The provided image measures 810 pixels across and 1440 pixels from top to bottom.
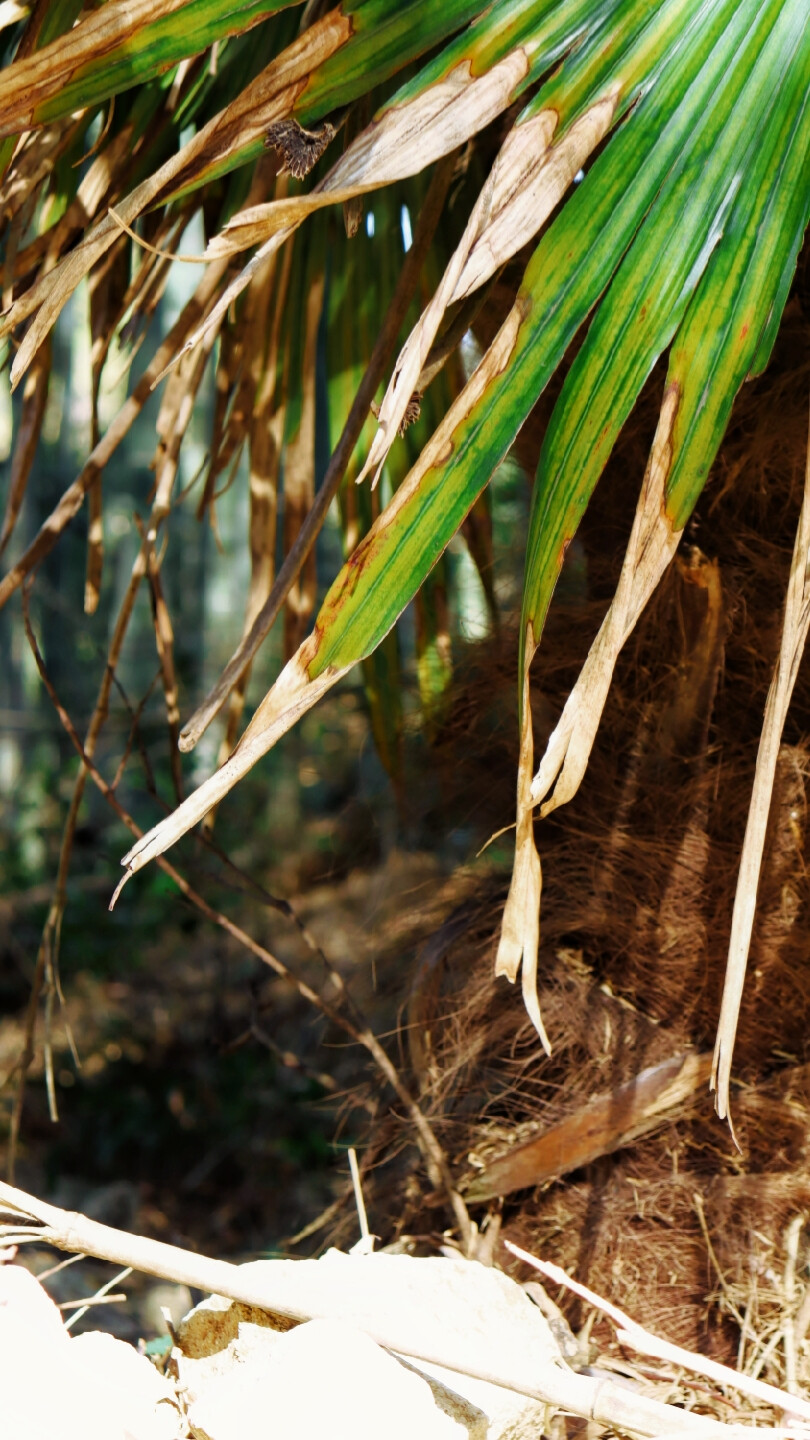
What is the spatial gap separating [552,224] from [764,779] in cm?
31

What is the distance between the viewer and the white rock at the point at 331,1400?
1.83ft

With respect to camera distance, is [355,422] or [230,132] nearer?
[230,132]

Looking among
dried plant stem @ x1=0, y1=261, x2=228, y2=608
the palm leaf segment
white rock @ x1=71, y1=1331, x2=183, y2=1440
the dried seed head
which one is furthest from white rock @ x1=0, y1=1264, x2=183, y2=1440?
the dried seed head

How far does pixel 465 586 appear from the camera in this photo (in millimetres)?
2482

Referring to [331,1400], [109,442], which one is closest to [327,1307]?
[331,1400]

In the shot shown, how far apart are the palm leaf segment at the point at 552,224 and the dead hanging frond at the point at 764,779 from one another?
0.22ft

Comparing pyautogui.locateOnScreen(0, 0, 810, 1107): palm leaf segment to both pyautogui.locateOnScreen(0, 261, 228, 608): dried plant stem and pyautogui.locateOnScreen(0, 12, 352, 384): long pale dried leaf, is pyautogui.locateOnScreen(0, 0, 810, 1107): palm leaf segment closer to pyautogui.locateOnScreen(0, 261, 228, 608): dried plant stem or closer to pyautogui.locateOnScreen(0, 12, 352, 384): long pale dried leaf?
pyautogui.locateOnScreen(0, 12, 352, 384): long pale dried leaf

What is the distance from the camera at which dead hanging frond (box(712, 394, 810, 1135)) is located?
1.78 ft

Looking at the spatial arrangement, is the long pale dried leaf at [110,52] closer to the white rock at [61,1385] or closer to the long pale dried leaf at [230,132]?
the long pale dried leaf at [230,132]

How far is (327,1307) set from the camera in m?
0.58

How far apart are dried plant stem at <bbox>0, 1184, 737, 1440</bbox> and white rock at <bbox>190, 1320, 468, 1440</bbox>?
17 mm

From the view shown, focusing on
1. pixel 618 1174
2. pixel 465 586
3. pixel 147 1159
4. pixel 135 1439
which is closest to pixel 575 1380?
pixel 135 1439

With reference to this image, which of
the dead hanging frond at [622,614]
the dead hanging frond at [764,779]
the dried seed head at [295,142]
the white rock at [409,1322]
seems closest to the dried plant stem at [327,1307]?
the white rock at [409,1322]

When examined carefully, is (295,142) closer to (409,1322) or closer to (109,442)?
(109,442)
